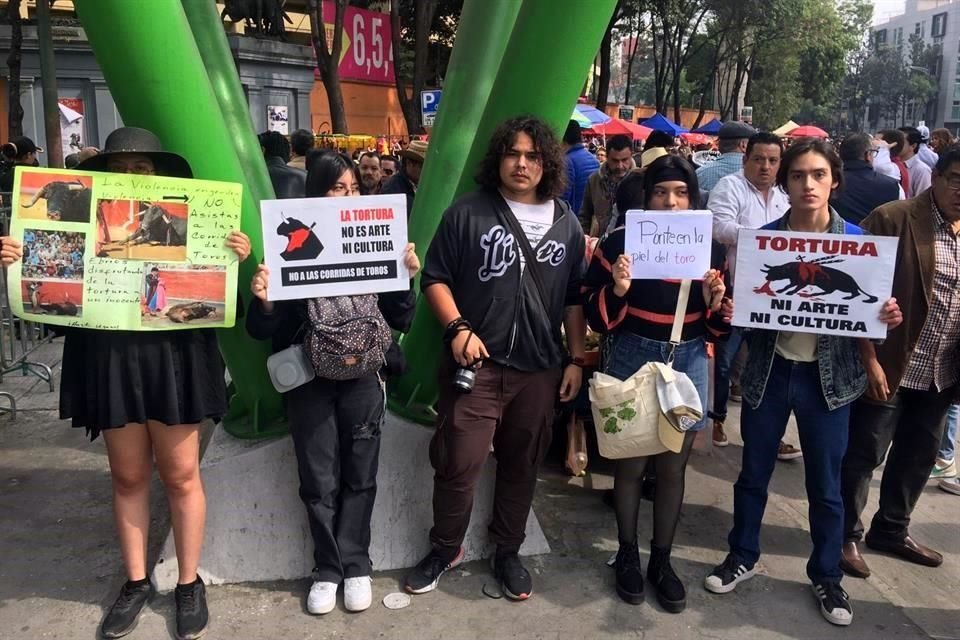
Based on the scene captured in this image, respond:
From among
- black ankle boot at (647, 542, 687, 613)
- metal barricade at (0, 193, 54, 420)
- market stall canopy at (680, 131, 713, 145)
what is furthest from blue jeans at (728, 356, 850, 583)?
market stall canopy at (680, 131, 713, 145)

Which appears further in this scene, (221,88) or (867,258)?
(221,88)

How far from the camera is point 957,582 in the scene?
368cm

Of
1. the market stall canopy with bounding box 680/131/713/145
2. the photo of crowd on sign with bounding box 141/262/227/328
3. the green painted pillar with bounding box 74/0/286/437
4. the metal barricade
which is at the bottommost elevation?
the metal barricade

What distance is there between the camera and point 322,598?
3221mm

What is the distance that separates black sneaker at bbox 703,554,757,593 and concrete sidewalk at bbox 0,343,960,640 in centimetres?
4

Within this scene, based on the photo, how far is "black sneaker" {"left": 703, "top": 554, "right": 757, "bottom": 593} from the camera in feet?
11.3

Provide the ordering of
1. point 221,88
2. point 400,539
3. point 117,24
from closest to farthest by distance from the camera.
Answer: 1. point 117,24
2. point 400,539
3. point 221,88

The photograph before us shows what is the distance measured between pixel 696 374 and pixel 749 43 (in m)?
40.5

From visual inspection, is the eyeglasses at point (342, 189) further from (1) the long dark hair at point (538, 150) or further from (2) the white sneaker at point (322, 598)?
(2) the white sneaker at point (322, 598)

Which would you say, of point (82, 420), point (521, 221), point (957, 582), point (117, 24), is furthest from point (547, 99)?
point (957, 582)

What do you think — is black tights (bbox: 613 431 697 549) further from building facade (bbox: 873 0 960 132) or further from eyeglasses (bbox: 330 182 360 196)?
building facade (bbox: 873 0 960 132)

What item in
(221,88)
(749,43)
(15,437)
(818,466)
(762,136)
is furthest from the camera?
(749,43)

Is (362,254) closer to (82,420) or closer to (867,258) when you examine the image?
(82,420)

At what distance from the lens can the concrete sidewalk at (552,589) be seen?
3.18m
